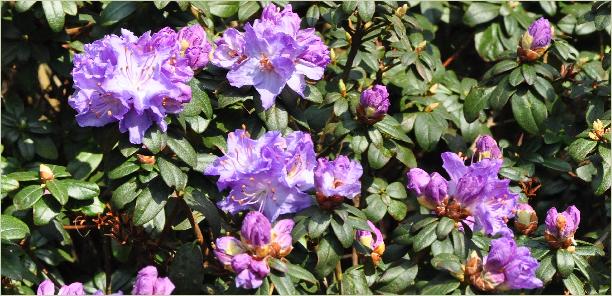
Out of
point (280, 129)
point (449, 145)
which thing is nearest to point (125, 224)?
point (280, 129)

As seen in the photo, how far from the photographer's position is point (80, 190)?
2.60 m

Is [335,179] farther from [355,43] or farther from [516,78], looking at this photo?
[516,78]

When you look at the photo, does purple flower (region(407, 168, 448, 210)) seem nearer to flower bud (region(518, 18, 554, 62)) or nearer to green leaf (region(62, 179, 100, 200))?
flower bud (region(518, 18, 554, 62))

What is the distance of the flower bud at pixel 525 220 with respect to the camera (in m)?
2.47

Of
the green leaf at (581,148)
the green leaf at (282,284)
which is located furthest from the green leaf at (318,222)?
the green leaf at (581,148)

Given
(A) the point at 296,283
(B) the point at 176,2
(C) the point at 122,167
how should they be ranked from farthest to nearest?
(B) the point at 176,2
(C) the point at 122,167
(A) the point at 296,283

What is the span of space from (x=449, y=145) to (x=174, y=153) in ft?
3.47

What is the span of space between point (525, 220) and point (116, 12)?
4.85ft

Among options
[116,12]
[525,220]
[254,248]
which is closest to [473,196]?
[525,220]

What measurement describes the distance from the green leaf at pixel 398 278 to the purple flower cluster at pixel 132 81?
0.69 metres

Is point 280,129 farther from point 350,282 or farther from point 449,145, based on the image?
point 449,145

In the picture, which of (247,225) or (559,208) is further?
(559,208)

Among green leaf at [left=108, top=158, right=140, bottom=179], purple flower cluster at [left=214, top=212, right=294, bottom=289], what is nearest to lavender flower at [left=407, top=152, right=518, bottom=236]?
purple flower cluster at [left=214, top=212, right=294, bottom=289]

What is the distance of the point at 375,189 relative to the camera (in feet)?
8.95
